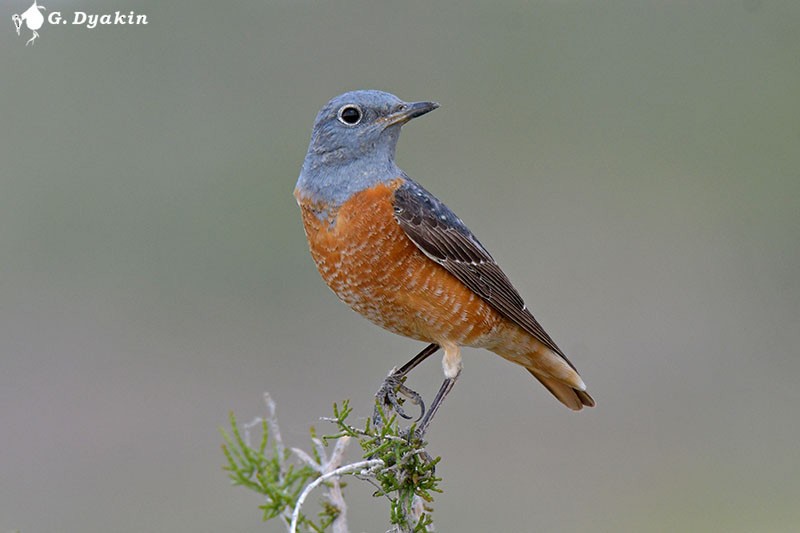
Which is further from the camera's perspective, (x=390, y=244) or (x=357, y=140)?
(x=357, y=140)

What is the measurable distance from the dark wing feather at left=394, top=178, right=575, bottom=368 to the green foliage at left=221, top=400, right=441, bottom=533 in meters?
1.17

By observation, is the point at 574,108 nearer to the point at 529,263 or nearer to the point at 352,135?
the point at 529,263

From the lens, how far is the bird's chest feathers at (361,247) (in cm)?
544

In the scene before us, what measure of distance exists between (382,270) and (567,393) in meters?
1.84

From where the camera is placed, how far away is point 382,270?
17.9ft

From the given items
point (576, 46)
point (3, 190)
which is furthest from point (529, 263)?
point (3, 190)

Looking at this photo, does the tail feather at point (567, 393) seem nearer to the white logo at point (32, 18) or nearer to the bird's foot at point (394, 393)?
the bird's foot at point (394, 393)

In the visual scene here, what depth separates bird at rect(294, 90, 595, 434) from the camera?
5.48m

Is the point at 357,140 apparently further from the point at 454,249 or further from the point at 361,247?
the point at 454,249

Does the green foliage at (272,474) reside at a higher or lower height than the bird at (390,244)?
lower

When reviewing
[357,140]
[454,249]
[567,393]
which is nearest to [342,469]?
[454,249]

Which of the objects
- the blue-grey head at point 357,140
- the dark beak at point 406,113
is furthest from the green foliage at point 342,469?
the dark beak at point 406,113

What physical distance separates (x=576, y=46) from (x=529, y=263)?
5.84 metres

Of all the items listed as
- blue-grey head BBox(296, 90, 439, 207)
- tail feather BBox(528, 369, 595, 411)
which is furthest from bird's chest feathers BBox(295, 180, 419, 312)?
tail feather BBox(528, 369, 595, 411)
